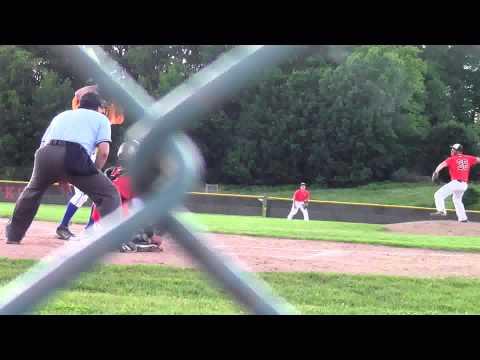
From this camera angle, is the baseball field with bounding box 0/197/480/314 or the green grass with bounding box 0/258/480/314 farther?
the baseball field with bounding box 0/197/480/314

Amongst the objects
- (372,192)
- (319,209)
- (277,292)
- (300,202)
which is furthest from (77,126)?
(372,192)

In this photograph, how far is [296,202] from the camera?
67.2ft

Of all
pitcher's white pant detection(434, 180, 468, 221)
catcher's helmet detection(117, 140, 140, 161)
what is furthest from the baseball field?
pitcher's white pant detection(434, 180, 468, 221)

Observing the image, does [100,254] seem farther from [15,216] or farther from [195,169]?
[15,216]

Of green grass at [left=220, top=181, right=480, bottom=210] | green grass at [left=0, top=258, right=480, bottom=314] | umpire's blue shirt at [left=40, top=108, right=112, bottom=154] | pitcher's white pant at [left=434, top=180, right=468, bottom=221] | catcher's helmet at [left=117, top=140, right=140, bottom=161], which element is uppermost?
umpire's blue shirt at [left=40, top=108, right=112, bottom=154]

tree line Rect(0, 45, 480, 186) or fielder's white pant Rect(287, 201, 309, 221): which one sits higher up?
tree line Rect(0, 45, 480, 186)

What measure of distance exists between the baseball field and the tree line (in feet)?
77.1

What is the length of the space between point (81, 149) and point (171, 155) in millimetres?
661

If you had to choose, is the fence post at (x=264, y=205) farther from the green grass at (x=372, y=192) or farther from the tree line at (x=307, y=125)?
the green grass at (x=372, y=192)

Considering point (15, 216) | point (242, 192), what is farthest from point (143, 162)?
point (242, 192)

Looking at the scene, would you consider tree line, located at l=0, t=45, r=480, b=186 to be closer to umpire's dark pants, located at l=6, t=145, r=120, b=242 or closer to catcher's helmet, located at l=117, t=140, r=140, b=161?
umpire's dark pants, located at l=6, t=145, r=120, b=242

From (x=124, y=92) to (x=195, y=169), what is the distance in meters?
0.17

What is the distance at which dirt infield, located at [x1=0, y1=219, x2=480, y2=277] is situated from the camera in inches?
235
